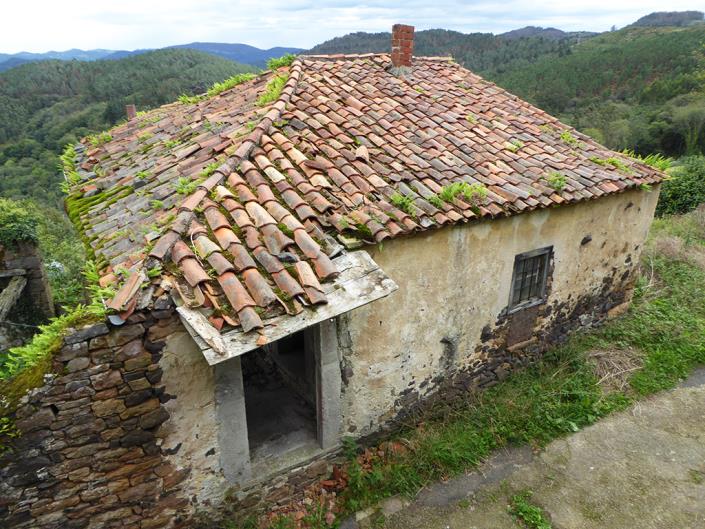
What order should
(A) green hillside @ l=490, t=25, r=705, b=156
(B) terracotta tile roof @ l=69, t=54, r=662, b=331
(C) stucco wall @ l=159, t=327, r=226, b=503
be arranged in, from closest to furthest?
(B) terracotta tile roof @ l=69, t=54, r=662, b=331 → (C) stucco wall @ l=159, t=327, r=226, b=503 → (A) green hillside @ l=490, t=25, r=705, b=156

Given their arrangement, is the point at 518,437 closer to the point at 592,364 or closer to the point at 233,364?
the point at 592,364

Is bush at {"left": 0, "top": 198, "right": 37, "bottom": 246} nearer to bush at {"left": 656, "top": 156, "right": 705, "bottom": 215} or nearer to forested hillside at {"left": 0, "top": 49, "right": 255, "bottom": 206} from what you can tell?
bush at {"left": 656, "top": 156, "right": 705, "bottom": 215}

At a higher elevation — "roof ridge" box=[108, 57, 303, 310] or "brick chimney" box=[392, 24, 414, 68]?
"brick chimney" box=[392, 24, 414, 68]

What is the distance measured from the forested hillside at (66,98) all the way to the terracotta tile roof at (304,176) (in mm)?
37024

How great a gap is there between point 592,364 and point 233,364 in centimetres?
630

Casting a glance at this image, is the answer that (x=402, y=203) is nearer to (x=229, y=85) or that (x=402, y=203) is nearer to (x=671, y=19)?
(x=229, y=85)

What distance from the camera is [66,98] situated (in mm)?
59188

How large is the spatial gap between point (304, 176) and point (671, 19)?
12509 centimetres

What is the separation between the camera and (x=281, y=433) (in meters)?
5.64

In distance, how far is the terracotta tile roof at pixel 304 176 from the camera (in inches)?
149

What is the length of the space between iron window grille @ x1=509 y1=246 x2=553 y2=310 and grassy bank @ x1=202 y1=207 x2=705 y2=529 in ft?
4.13

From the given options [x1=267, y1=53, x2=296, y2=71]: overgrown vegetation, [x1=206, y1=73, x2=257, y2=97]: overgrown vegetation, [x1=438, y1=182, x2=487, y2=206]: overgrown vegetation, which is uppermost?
[x1=267, y1=53, x2=296, y2=71]: overgrown vegetation

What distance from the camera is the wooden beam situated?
7.84 meters

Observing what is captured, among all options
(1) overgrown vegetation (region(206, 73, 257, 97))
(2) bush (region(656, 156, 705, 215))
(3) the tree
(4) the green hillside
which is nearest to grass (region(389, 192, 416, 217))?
(1) overgrown vegetation (region(206, 73, 257, 97))
